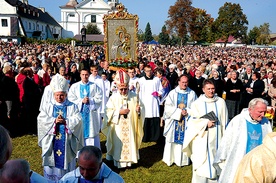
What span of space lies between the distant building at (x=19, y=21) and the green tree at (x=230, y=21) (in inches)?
1615

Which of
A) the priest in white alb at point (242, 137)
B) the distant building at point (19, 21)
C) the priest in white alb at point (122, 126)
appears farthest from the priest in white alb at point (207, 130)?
the distant building at point (19, 21)

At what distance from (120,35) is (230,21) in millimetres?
55527

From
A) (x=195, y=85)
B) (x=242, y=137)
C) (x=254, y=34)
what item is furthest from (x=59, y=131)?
(x=254, y=34)

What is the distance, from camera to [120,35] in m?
15.5

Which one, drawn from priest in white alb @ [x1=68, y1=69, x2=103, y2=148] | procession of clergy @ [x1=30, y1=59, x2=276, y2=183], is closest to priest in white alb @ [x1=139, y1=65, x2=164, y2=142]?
procession of clergy @ [x1=30, y1=59, x2=276, y2=183]

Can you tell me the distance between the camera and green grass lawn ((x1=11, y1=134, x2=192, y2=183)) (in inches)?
236

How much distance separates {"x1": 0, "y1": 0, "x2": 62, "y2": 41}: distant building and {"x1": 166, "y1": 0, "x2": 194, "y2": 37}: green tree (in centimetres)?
2974

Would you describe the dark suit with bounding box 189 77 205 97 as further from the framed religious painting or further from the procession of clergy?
the framed religious painting

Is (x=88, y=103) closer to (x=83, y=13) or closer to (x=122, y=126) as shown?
(x=122, y=126)

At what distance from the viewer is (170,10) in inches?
2507

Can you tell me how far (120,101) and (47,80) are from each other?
160 inches

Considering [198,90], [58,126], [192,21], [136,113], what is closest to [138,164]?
[136,113]

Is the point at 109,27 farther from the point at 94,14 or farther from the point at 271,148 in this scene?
the point at 94,14

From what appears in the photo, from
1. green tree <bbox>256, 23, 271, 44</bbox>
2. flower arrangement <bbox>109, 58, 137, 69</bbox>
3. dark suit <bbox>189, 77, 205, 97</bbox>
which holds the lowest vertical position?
dark suit <bbox>189, 77, 205, 97</bbox>
